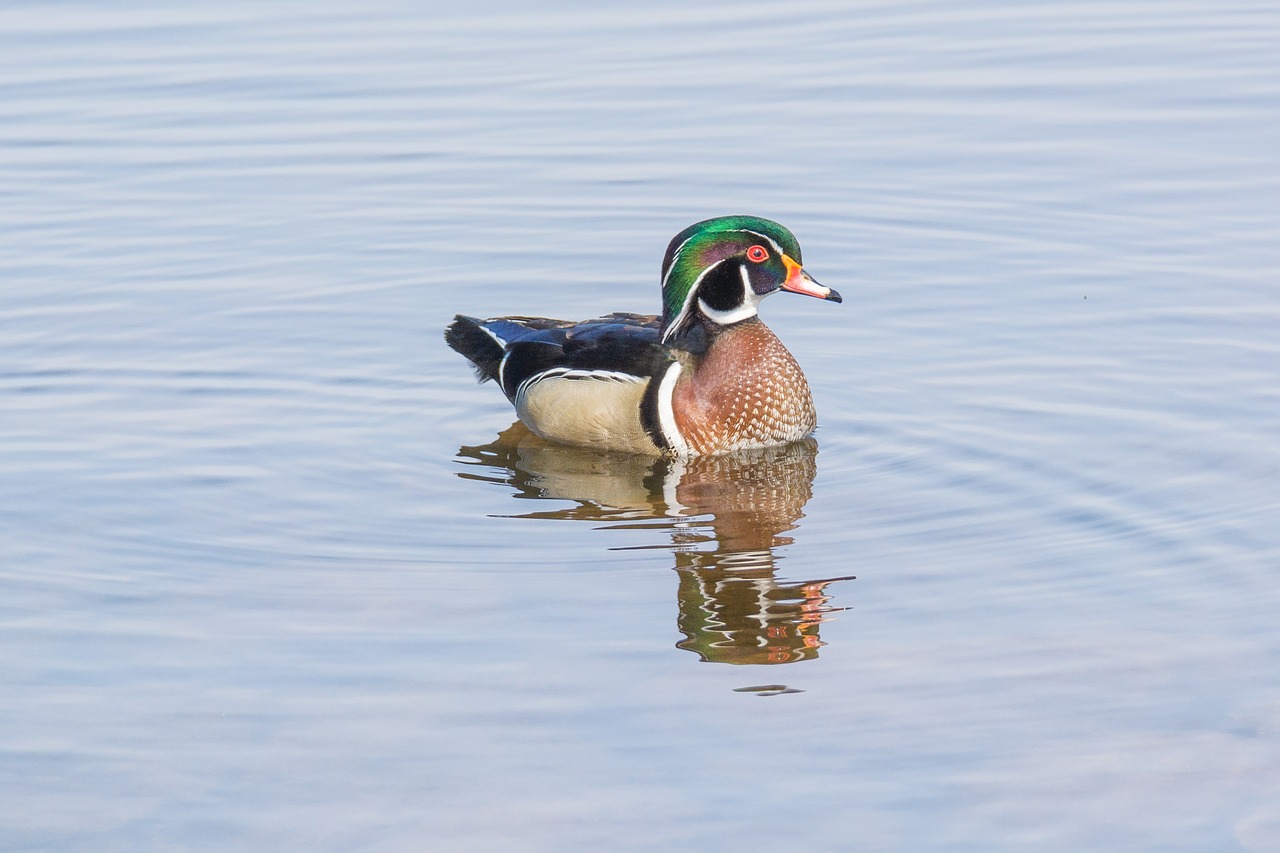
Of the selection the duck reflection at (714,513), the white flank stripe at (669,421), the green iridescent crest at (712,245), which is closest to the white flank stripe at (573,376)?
the white flank stripe at (669,421)

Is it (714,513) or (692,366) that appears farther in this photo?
(692,366)

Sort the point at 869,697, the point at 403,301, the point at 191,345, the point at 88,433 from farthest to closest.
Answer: the point at 403,301 < the point at 191,345 < the point at 88,433 < the point at 869,697

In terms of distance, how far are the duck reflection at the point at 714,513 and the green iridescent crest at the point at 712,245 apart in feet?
3.00

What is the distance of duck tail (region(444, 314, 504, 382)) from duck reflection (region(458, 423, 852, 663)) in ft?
1.20

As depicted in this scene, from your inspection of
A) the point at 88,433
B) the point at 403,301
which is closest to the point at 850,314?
the point at 403,301

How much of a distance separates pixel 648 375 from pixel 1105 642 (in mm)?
3404

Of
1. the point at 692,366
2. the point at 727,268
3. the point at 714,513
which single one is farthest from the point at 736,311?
the point at 714,513

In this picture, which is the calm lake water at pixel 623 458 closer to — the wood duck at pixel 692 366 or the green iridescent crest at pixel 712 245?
the wood duck at pixel 692 366

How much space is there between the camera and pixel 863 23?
1622cm

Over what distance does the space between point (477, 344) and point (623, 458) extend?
1188mm

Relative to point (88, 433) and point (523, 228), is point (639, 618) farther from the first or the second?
point (523, 228)

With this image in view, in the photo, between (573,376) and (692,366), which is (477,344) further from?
(692,366)

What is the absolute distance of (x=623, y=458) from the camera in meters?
9.46

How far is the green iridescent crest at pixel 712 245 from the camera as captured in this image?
31.0 feet
